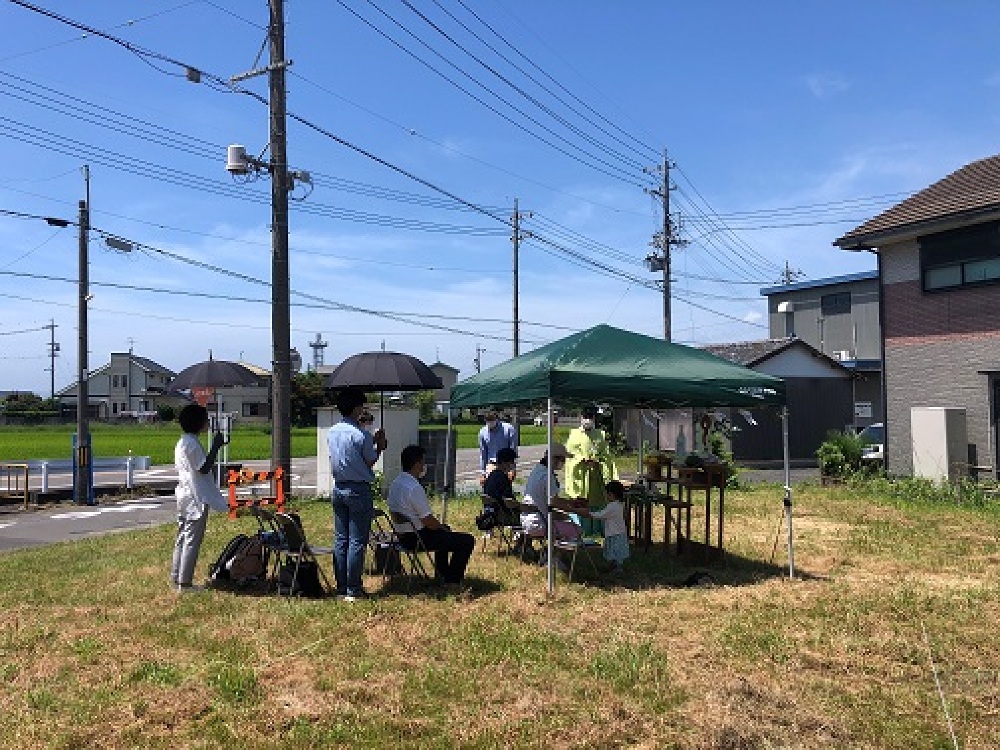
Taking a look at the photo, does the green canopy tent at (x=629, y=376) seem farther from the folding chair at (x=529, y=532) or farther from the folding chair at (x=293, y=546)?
the folding chair at (x=293, y=546)

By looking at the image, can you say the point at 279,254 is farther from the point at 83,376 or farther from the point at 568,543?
the point at 568,543

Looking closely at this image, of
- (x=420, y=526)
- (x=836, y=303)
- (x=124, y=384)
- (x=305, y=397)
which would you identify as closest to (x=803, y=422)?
(x=836, y=303)

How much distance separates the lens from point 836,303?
1377 inches

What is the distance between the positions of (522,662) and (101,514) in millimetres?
13837

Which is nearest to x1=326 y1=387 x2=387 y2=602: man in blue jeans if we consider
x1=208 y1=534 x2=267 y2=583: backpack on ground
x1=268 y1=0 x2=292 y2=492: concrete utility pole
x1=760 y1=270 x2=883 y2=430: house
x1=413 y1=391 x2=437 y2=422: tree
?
x1=208 y1=534 x2=267 y2=583: backpack on ground

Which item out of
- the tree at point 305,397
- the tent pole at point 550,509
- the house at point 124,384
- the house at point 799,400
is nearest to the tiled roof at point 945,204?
the house at point 799,400

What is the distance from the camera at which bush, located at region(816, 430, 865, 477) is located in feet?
58.1

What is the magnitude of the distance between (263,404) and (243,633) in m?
80.0

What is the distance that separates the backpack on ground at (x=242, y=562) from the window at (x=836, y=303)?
31.2 m

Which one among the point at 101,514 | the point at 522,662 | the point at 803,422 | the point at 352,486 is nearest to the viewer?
the point at 522,662

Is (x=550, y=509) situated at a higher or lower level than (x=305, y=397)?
lower

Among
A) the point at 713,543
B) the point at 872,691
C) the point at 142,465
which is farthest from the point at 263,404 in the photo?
the point at 872,691

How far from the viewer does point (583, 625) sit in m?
6.48

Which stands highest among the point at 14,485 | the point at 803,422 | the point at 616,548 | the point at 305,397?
the point at 305,397
